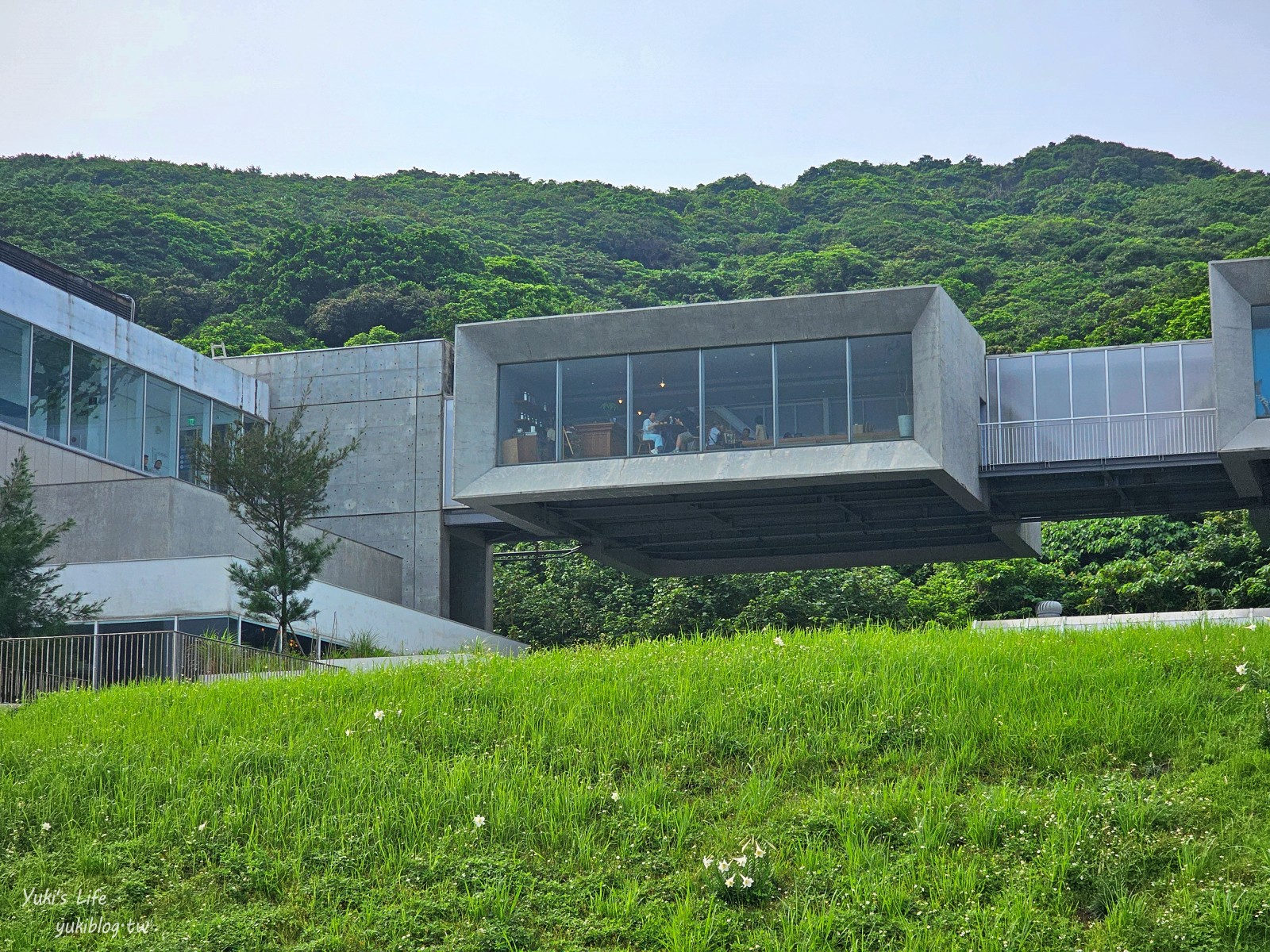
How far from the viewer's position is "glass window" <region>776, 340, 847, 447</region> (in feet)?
100

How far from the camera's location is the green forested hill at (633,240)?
65500 millimetres

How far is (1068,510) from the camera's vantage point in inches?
1394

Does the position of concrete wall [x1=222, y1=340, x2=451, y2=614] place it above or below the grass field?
above

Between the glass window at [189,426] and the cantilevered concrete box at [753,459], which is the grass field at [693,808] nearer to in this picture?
the cantilevered concrete box at [753,459]

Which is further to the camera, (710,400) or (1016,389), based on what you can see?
(1016,389)

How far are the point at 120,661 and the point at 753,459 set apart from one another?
44.3ft

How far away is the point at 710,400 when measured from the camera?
1235 inches

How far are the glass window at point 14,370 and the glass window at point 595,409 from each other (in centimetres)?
1148

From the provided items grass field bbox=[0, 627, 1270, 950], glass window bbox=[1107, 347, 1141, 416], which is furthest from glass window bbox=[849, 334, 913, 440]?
grass field bbox=[0, 627, 1270, 950]

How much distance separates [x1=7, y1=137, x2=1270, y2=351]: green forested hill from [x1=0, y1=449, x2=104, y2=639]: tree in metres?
38.1

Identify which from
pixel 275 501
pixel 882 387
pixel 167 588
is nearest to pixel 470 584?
pixel 275 501

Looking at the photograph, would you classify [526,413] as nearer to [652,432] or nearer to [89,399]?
[652,432]

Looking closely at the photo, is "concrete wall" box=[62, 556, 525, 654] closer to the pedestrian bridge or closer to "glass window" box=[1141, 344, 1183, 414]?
the pedestrian bridge

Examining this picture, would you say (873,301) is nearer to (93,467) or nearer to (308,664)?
(308,664)
